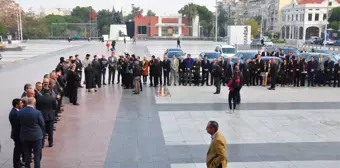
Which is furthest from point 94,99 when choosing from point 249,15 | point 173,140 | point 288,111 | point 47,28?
point 249,15

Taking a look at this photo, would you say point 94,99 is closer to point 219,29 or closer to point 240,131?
point 240,131

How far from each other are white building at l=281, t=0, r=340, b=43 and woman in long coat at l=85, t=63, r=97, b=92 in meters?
71.9

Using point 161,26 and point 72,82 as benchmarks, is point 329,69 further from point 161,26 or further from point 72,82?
point 161,26

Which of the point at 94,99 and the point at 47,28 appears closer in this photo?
the point at 94,99

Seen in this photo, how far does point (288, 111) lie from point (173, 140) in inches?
205

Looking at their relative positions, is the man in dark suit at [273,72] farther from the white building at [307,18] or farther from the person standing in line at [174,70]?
the white building at [307,18]

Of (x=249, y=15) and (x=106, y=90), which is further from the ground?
(x=249, y=15)

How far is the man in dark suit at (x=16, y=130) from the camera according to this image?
672 centimetres

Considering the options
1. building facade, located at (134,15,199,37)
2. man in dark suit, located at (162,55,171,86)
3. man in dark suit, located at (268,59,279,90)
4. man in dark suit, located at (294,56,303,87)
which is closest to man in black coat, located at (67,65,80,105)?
man in dark suit, located at (162,55,171,86)

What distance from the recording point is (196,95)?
15.0m

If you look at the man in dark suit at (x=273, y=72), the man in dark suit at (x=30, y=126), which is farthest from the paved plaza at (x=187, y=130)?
the man in dark suit at (x=30, y=126)

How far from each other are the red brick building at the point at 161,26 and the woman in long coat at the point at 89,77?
75.6m

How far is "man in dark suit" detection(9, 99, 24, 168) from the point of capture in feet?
22.1

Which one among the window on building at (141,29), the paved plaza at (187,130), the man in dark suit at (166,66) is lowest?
the paved plaza at (187,130)
